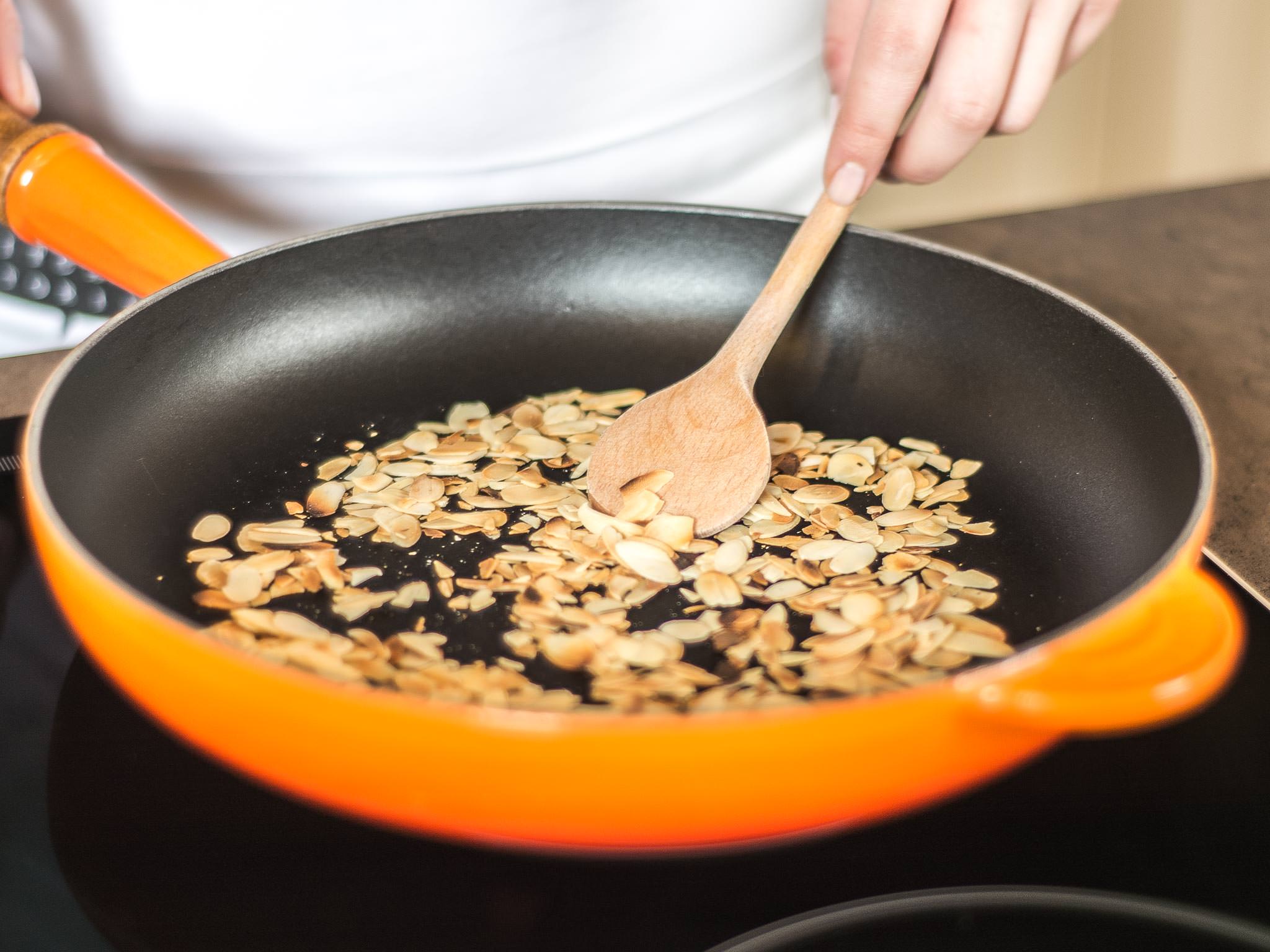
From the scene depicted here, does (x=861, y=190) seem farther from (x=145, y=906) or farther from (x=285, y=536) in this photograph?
(x=145, y=906)

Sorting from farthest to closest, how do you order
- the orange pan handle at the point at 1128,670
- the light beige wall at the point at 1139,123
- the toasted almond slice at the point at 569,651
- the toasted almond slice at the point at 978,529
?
the light beige wall at the point at 1139,123
the toasted almond slice at the point at 978,529
the toasted almond slice at the point at 569,651
the orange pan handle at the point at 1128,670

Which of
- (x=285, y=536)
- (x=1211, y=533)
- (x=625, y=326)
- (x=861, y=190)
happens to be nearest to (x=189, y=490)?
(x=285, y=536)

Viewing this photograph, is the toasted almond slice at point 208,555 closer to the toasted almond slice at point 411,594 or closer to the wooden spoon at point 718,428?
the toasted almond slice at point 411,594

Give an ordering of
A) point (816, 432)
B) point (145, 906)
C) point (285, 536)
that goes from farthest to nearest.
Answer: point (816, 432) < point (285, 536) < point (145, 906)

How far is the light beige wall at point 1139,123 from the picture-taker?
1.74 m

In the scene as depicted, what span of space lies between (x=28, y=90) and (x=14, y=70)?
0.02 meters

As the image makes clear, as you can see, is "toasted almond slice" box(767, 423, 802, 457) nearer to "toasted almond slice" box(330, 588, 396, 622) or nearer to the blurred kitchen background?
"toasted almond slice" box(330, 588, 396, 622)

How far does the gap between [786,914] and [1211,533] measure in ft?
1.13

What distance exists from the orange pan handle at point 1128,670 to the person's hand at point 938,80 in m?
0.36

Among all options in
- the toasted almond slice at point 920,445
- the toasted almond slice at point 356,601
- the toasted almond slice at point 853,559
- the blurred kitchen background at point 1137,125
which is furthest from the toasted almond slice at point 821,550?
the blurred kitchen background at point 1137,125

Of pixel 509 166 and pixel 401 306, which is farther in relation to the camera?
pixel 509 166

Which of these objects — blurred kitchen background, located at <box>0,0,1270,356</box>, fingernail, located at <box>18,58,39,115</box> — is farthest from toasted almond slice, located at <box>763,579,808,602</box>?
blurred kitchen background, located at <box>0,0,1270,356</box>

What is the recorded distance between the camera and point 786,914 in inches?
16.0

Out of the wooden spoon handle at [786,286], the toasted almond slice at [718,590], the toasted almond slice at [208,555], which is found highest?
the wooden spoon handle at [786,286]
